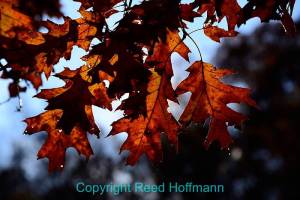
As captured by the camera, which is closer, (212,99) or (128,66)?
(128,66)

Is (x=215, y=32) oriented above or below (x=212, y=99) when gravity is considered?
above

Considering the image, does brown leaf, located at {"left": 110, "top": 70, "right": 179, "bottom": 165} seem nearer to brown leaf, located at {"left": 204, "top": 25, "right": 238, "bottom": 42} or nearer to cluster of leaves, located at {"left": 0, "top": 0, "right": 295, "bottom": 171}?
cluster of leaves, located at {"left": 0, "top": 0, "right": 295, "bottom": 171}

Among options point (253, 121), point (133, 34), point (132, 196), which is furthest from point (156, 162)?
point (132, 196)

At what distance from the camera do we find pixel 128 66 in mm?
2018

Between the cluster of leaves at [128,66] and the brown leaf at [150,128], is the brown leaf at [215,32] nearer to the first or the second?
the cluster of leaves at [128,66]

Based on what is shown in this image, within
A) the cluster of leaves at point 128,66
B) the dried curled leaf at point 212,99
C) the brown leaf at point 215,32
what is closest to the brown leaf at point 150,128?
the cluster of leaves at point 128,66

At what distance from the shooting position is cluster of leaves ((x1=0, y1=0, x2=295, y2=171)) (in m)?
2.00

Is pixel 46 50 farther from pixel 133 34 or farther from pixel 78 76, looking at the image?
pixel 133 34

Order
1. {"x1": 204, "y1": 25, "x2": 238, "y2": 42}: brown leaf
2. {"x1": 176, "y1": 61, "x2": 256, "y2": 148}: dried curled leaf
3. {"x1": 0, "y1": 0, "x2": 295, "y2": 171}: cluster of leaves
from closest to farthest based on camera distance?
{"x1": 0, "y1": 0, "x2": 295, "y2": 171}: cluster of leaves
{"x1": 204, "y1": 25, "x2": 238, "y2": 42}: brown leaf
{"x1": 176, "y1": 61, "x2": 256, "y2": 148}: dried curled leaf

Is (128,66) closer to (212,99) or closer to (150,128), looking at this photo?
(150,128)

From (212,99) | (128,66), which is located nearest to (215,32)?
(212,99)

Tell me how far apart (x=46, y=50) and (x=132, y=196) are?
75.9ft

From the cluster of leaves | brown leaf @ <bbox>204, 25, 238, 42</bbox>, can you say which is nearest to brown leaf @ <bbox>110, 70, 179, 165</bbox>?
the cluster of leaves

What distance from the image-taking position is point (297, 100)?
18.1 m
